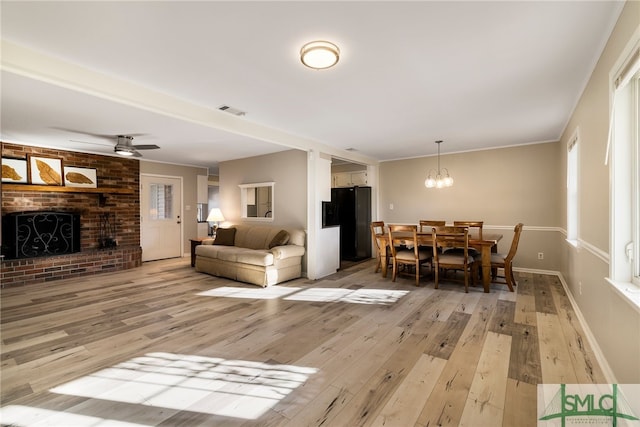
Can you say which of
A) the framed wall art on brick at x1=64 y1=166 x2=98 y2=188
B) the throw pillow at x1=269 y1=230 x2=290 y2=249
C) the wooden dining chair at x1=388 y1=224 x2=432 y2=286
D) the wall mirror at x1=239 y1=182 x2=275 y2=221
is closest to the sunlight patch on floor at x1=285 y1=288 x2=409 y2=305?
the wooden dining chair at x1=388 y1=224 x2=432 y2=286

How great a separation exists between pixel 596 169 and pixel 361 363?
8.18 feet

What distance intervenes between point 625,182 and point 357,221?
514 cm

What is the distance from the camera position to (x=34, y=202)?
16.8 ft

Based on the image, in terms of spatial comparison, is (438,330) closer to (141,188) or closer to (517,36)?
(517,36)

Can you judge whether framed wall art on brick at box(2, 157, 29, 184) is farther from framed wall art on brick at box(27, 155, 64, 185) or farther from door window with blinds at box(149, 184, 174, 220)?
door window with blinds at box(149, 184, 174, 220)

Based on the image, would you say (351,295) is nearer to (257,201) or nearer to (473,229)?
(257,201)

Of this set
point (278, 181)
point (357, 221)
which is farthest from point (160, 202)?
point (357, 221)

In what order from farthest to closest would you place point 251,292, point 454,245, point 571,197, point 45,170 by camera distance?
point 45,170
point 251,292
point 454,245
point 571,197

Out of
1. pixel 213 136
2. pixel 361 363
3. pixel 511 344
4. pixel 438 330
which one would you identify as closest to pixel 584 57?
Result: pixel 511 344

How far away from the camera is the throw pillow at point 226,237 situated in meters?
5.76

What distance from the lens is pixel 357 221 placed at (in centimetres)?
685

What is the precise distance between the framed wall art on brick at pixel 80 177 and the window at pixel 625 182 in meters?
7.57

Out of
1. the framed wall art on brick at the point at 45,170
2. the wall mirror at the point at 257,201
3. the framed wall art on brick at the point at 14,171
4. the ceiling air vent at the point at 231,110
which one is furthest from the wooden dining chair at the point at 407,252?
the framed wall art on brick at the point at 14,171

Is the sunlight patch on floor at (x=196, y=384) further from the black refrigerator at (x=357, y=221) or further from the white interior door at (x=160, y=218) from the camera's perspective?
the white interior door at (x=160, y=218)
